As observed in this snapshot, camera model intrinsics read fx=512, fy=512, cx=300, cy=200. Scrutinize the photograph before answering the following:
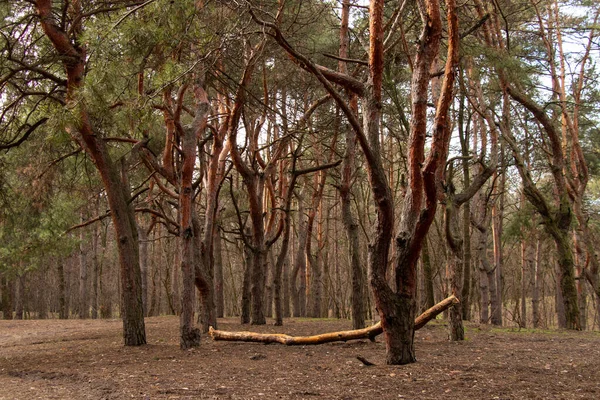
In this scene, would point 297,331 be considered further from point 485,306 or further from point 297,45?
point 485,306

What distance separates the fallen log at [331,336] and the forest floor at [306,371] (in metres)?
0.16

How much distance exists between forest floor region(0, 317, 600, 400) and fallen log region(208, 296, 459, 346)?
0.16 m

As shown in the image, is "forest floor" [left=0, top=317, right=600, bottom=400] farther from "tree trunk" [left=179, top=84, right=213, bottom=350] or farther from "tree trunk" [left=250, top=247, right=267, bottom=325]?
"tree trunk" [left=250, top=247, right=267, bottom=325]

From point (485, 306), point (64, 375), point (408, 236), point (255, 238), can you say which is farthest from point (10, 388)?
point (485, 306)

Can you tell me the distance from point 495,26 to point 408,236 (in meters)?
7.37

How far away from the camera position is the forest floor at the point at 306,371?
4387 millimetres

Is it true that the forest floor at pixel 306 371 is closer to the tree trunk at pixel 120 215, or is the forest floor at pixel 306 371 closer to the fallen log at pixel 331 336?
the fallen log at pixel 331 336

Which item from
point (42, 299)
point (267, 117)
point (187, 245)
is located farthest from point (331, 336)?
point (42, 299)

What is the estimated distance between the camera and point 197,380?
5223 mm

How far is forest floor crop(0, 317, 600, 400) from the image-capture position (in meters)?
4.39

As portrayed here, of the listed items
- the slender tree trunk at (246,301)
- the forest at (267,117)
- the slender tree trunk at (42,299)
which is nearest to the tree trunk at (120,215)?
the forest at (267,117)

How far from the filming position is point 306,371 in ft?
18.5

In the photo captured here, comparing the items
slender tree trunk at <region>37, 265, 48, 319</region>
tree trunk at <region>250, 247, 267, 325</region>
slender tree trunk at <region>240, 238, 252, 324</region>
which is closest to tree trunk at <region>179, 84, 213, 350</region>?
tree trunk at <region>250, 247, 267, 325</region>

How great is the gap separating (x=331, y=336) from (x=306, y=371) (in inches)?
50.1
